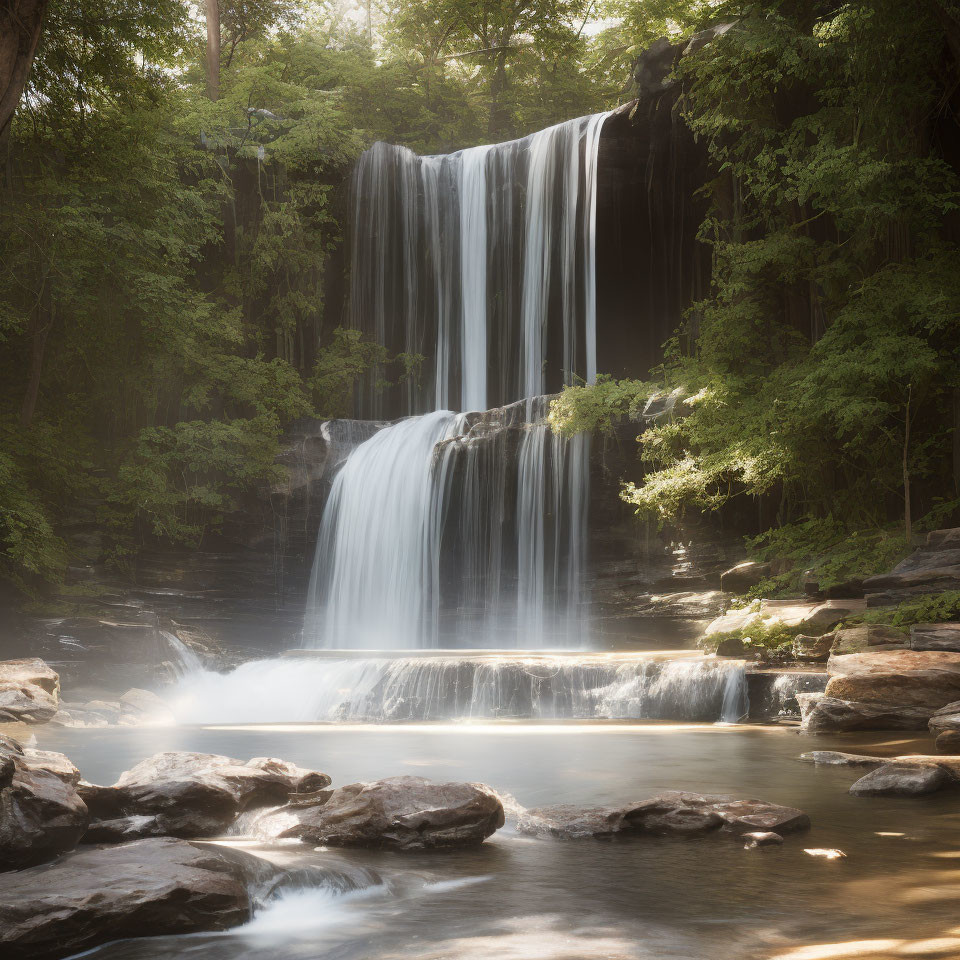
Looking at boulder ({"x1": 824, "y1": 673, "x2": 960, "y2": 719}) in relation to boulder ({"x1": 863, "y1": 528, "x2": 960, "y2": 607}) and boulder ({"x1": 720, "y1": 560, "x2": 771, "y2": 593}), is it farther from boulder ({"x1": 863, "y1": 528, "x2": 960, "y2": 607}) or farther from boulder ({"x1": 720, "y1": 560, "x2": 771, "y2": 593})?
boulder ({"x1": 720, "y1": 560, "x2": 771, "y2": 593})

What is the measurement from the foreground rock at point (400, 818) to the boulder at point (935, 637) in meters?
6.44

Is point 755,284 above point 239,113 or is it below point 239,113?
below

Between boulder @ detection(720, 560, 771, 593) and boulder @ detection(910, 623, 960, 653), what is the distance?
540 cm

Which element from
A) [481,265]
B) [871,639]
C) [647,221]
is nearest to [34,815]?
[871,639]

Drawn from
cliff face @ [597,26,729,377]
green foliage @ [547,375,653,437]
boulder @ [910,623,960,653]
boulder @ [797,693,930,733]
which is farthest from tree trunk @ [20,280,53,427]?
boulder @ [910,623,960,653]

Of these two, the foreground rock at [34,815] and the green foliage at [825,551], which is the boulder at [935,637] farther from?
the foreground rock at [34,815]

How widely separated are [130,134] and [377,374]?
9952 mm

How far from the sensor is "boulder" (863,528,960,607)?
11.6 meters

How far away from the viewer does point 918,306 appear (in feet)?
45.1

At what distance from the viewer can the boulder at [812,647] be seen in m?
12.0

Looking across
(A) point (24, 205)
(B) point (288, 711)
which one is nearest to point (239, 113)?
(A) point (24, 205)

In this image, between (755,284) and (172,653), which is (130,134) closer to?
(172,653)

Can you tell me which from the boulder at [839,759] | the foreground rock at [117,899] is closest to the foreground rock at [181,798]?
the foreground rock at [117,899]

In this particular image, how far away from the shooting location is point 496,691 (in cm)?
1308
